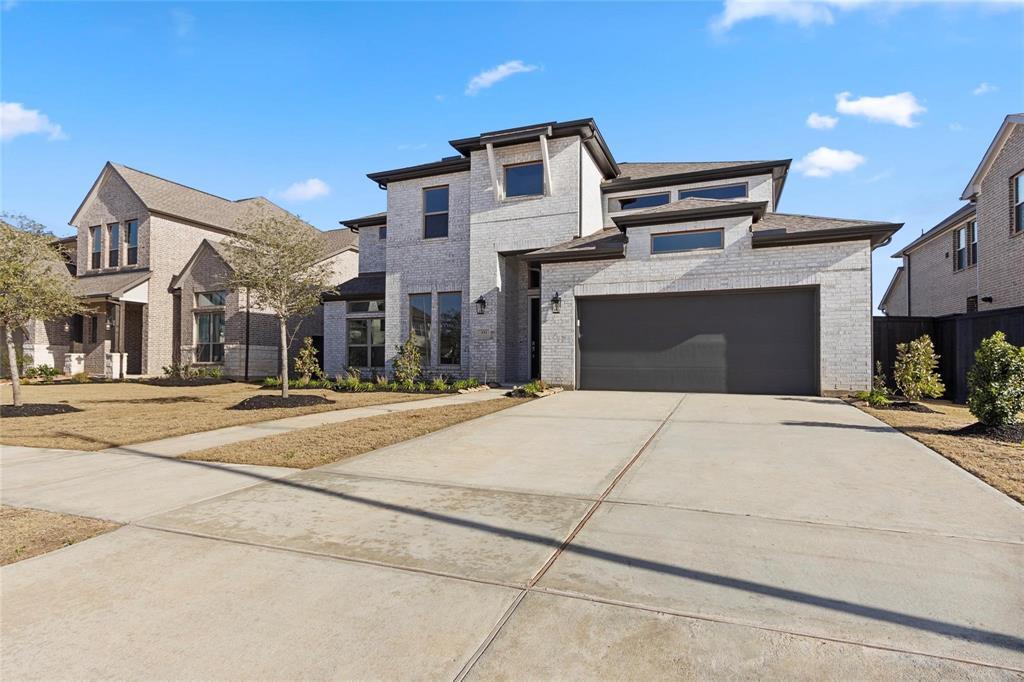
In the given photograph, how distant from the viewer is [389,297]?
17.9 meters

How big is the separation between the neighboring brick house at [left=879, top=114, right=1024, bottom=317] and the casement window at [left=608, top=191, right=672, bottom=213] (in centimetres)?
948

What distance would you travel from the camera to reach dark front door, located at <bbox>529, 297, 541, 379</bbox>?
55.7 feet

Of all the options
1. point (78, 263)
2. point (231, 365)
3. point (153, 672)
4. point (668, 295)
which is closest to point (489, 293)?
point (668, 295)

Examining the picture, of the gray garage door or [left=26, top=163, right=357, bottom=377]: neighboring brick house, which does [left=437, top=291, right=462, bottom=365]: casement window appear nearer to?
the gray garage door

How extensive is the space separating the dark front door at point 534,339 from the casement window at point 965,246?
1532cm

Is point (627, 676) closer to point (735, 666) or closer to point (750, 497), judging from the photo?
point (735, 666)

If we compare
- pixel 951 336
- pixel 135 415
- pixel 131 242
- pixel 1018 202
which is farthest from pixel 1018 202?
pixel 131 242

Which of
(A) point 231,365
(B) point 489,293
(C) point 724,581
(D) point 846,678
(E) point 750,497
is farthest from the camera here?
(A) point 231,365

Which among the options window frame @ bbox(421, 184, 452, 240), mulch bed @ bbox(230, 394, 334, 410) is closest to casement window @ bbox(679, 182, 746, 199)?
window frame @ bbox(421, 184, 452, 240)

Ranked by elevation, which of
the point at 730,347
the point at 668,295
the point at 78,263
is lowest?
the point at 730,347

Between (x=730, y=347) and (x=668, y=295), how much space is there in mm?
2062

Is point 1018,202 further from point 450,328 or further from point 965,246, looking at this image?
point 450,328

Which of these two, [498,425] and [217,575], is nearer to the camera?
[217,575]

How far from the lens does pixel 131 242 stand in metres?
24.2
